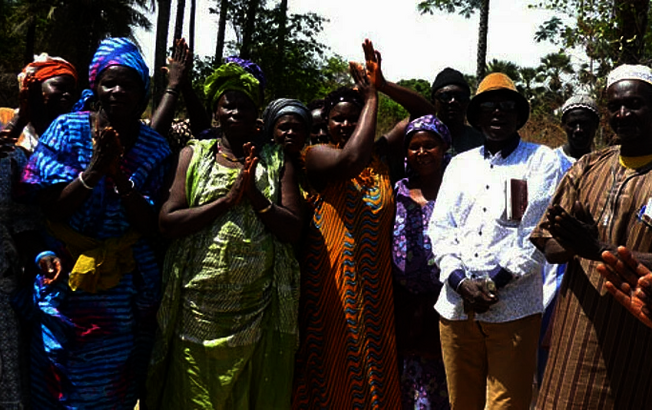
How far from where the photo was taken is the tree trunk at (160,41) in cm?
1627

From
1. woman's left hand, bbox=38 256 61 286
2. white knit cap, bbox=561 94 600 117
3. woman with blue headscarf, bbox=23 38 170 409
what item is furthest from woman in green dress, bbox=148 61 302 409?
white knit cap, bbox=561 94 600 117

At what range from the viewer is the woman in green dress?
363cm

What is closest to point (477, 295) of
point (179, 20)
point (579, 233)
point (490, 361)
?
point (490, 361)

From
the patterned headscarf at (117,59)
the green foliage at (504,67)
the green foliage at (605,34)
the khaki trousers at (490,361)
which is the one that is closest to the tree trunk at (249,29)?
the green foliage at (605,34)

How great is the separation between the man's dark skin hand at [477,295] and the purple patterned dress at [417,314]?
1.31 ft

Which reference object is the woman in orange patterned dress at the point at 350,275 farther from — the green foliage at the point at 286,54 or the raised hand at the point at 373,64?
the green foliage at the point at 286,54

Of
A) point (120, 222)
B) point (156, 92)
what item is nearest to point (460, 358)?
point (120, 222)

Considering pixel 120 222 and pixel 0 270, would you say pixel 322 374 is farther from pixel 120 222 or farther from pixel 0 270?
pixel 0 270

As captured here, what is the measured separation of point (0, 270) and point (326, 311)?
1704 millimetres

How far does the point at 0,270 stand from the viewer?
3.62 meters

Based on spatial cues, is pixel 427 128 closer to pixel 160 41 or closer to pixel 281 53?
pixel 160 41

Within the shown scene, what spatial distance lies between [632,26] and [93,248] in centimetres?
673

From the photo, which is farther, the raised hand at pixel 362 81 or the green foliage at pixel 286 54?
the green foliage at pixel 286 54

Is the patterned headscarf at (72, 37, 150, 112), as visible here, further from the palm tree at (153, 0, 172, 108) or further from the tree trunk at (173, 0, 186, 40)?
the tree trunk at (173, 0, 186, 40)
